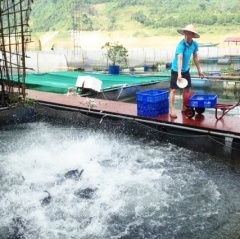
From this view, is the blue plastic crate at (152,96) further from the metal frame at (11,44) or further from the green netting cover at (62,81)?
the green netting cover at (62,81)

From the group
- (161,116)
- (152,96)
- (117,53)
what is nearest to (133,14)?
(117,53)

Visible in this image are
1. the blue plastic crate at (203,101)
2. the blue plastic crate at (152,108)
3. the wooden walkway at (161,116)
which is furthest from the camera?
the blue plastic crate at (152,108)

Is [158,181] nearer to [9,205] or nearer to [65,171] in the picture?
[65,171]

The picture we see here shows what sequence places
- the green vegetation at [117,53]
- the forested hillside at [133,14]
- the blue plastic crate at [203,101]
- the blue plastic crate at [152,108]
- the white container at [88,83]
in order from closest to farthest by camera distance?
the blue plastic crate at [203,101] < the blue plastic crate at [152,108] < the white container at [88,83] < the green vegetation at [117,53] < the forested hillside at [133,14]

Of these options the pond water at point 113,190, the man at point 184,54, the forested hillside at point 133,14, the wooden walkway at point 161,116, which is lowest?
the pond water at point 113,190

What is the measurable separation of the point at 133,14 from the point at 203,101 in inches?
2146

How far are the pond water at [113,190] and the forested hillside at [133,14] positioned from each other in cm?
4635

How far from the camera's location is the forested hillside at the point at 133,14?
167 feet

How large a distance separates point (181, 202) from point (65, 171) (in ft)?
6.70

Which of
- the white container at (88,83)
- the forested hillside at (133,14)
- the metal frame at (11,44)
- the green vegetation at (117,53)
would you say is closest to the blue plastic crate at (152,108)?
the metal frame at (11,44)

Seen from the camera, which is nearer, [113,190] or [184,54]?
[113,190]

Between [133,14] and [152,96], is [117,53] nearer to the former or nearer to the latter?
[152,96]

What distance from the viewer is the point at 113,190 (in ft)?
15.6

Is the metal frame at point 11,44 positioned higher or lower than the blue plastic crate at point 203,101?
higher
